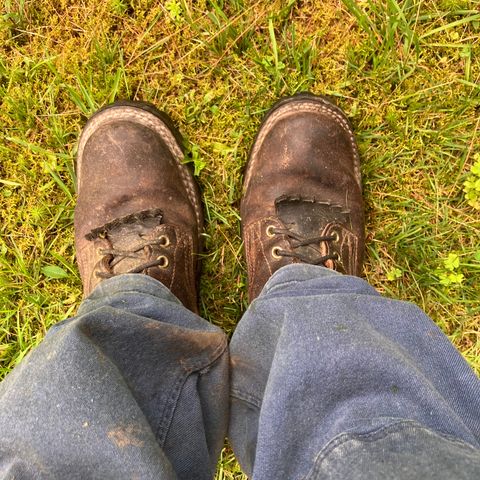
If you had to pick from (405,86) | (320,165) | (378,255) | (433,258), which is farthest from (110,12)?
(433,258)

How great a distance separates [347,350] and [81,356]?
0.54m

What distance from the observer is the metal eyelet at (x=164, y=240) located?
1.76 metres

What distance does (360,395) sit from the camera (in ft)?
3.43

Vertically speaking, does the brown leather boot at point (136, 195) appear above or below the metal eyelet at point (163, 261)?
above

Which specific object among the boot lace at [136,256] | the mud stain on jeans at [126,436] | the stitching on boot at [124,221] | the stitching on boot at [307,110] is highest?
the stitching on boot at [307,110]

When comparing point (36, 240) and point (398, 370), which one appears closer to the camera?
point (398, 370)

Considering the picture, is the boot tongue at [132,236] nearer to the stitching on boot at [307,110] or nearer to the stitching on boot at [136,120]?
the stitching on boot at [136,120]

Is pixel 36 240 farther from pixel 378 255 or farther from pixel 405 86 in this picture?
pixel 405 86

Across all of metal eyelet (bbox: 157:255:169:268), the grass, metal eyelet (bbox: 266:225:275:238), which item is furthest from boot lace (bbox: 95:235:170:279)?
metal eyelet (bbox: 266:225:275:238)

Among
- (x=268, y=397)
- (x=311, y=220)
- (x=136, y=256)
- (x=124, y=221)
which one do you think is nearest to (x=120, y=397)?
(x=268, y=397)

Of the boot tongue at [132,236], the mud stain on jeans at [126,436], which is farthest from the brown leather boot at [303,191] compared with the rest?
the mud stain on jeans at [126,436]

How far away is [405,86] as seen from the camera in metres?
1.77

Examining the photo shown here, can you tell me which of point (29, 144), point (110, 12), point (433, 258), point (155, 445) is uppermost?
point (110, 12)

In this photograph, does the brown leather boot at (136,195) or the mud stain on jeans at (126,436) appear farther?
the brown leather boot at (136,195)
